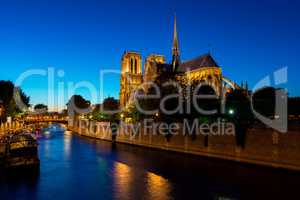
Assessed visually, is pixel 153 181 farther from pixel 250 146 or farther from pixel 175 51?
pixel 175 51

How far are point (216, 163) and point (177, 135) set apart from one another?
10.8 meters

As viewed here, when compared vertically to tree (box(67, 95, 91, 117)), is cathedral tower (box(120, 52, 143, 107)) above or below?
above

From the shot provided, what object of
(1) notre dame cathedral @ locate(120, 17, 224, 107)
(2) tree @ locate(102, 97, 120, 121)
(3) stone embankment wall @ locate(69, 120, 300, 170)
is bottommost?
(3) stone embankment wall @ locate(69, 120, 300, 170)

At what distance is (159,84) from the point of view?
5653 centimetres

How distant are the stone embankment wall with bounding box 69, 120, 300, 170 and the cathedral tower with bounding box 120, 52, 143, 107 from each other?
63.4 metres

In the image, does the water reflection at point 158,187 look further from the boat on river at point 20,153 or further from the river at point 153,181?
the boat on river at point 20,153

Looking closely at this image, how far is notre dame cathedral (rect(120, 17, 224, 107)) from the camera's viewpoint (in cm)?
8275

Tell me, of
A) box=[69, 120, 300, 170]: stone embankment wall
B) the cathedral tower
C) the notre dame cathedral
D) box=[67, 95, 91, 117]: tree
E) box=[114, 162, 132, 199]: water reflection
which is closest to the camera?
box=[114, 162, 132, 199]: water reflection

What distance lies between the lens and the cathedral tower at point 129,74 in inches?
4459

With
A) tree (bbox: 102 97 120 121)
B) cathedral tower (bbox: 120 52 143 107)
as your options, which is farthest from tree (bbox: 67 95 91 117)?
tree (bbox: 102 97 120 121)

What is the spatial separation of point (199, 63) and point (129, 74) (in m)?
29.7

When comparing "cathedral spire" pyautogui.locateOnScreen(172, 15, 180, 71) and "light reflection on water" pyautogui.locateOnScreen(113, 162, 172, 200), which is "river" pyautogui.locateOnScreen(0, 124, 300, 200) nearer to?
"light reflection on water" pyautogui.locateOnScreen(113, 162, 172, 200)

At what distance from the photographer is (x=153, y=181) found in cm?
2531

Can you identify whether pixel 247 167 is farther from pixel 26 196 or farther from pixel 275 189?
pixel 26 196
